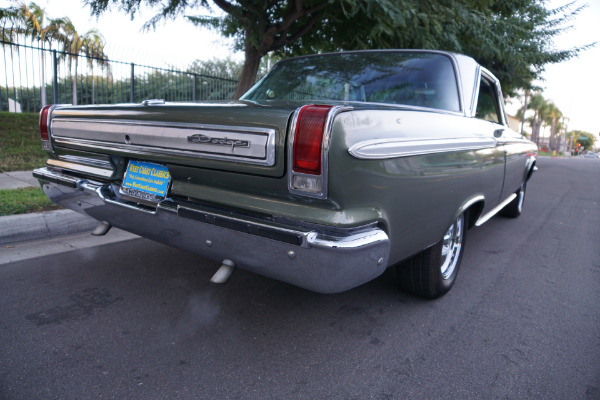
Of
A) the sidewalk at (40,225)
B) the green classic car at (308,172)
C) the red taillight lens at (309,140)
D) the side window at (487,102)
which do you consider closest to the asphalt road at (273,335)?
the green classic car at (308,172)

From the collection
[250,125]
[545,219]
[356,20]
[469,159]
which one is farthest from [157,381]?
[356,20]

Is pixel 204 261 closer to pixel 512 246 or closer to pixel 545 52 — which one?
pixel 512 246

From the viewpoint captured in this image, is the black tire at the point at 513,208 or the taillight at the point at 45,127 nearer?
the taillight at the point at 45,127

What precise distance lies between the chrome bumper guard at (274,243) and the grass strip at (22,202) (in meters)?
2.25

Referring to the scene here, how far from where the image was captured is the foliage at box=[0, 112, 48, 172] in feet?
22.6

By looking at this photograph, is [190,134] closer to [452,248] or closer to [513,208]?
[452,248]

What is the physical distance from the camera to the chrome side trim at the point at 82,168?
2666mm

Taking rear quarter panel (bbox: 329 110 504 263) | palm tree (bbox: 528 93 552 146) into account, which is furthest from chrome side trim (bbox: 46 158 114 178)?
palm tree (bbox: 528 93 552 146)

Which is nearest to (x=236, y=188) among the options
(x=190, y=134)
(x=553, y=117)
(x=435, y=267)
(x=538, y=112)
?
(x=190, y=134)

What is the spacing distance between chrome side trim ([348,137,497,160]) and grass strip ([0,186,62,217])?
362 cm

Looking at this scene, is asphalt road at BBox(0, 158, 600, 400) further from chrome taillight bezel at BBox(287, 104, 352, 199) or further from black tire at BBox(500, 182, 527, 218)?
black tire at BBox(500, 182, 527, 218)

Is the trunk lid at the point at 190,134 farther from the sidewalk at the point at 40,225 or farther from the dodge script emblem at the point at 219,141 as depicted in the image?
the sidewalk at the point at 40,225

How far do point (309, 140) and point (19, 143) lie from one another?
7.80 m

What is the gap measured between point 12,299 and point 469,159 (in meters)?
3.09
